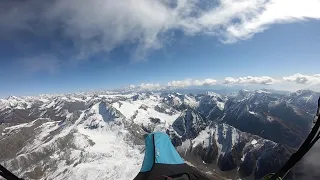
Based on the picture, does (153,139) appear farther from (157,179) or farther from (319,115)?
(319,115)

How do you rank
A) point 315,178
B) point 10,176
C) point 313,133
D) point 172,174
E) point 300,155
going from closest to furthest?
1. point 10,176
2. point 313,133
3. point 300,155
4. point 172,174
5. point 315,178

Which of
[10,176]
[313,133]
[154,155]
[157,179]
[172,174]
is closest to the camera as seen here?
[10,176]

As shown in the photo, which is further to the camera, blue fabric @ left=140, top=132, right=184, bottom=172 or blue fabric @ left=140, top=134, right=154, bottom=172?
blue fabric @ left=140, top=132, right=184, bottom=172

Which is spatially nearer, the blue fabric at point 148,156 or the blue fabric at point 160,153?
the blue fabric at point 148,156

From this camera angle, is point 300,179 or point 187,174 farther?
point 300,179

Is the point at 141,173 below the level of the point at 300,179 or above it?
above

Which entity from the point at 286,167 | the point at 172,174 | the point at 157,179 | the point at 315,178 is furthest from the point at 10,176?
the point at 315,178

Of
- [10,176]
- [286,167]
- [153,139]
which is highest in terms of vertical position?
[10,176]
